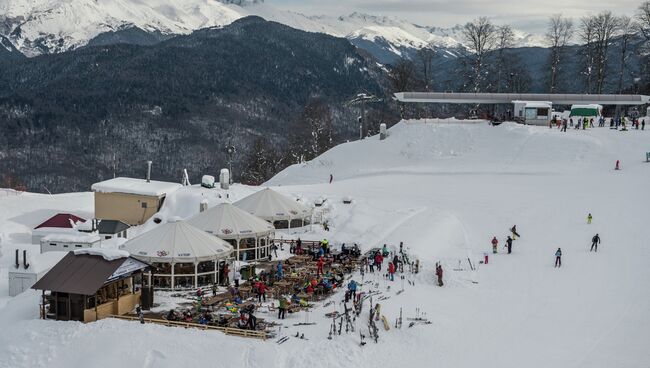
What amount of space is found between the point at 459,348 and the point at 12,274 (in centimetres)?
1991

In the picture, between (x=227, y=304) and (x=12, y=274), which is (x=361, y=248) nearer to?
(x=227, y=304)

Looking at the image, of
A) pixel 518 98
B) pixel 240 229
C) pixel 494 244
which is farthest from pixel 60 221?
pixel 518 98

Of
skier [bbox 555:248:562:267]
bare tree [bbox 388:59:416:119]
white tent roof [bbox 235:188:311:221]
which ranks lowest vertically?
skier [bbox 555:248:562:267]

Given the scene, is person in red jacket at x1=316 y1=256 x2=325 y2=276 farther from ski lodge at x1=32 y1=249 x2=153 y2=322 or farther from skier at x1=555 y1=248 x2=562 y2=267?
skier at x1=555 y1=248 x2=562 y2=267

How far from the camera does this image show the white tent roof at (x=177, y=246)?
102 feet

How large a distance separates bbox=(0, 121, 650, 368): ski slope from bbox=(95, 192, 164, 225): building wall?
1.49 meters

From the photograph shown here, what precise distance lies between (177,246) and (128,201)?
15517mm

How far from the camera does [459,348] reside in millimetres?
25203

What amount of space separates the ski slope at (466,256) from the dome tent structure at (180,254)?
4.77 meters

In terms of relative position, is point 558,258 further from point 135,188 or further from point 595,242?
point 135,188

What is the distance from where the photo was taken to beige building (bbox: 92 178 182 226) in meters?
45.5

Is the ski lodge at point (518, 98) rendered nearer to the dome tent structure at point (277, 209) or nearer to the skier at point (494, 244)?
the dome tent structure at point (277, 209)

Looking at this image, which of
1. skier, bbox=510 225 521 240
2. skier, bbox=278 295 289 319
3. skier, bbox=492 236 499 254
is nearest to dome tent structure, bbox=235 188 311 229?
skier, bbox=492 236 499 254

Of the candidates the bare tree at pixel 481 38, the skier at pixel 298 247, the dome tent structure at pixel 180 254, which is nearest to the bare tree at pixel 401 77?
the bare tree at pixel 481 38
